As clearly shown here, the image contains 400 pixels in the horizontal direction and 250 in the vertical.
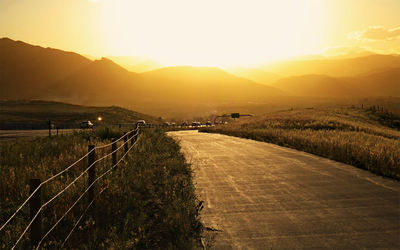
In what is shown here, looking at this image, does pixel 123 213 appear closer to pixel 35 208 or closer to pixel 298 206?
pixel 35 208

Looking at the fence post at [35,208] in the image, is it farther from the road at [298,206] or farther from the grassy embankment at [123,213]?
the road at [298,206]

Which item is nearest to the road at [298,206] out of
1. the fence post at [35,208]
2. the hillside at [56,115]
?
the fence post at [35,208]

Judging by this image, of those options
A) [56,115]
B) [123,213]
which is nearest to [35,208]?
[123,213]

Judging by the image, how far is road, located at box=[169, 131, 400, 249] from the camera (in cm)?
540

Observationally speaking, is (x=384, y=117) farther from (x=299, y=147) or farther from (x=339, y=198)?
(x=339, y=198)

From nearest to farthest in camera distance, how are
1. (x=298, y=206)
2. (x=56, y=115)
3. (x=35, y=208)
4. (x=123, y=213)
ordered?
(x=35, y=208)
(x=123, y=213)
(x=298, y=206)
(x=56, y=115)

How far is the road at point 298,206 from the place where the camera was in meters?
5.40

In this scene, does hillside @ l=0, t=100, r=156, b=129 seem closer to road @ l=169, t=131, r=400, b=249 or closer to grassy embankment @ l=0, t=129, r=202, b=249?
grassy embankment @ l=0, t=129, r=202, b=249

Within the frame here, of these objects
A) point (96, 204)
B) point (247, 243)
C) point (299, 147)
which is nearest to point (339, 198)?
point (247, 243)

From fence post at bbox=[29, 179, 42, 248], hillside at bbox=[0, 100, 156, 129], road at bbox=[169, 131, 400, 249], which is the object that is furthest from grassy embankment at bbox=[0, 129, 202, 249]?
hillside at bbox=[0, 100, 156, 129]

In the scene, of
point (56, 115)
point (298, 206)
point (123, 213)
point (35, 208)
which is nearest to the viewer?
point (35, 208)

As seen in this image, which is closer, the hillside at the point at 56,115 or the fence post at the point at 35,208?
the fence post at the point at 35,208

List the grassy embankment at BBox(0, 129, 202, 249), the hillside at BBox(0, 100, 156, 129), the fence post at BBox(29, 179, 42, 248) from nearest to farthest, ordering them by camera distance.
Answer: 1. the fence post at BBox(29, 179, 42, 248)
2. the grassy embankment at BBox(0, 129, 202, 249)
3. the hillside at BBox(0, 100, 156, 129)

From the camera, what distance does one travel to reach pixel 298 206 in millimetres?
7219
